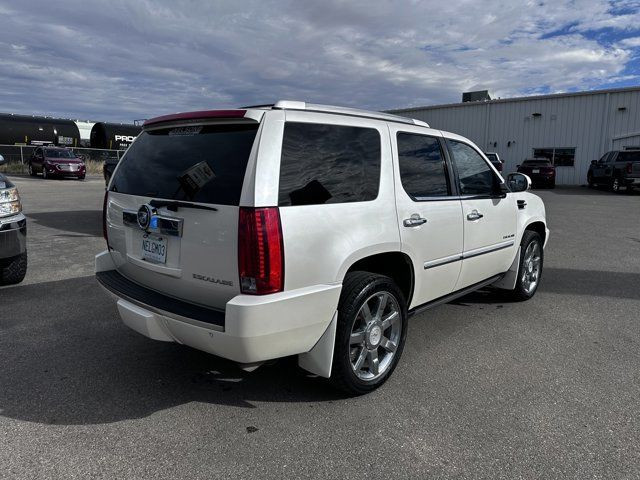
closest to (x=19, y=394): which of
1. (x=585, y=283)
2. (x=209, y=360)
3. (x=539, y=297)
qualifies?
(x=209, y=360)

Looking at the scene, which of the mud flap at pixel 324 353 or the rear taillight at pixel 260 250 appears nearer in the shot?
the rear taillight at pixel 260 250

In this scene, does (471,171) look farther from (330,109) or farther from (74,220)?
(74,220)

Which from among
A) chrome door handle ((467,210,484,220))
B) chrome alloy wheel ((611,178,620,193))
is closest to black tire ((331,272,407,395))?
chrome door handle ((467,210,484,220))

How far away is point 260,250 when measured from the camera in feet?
8.71

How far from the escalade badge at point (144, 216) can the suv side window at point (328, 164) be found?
996 mm

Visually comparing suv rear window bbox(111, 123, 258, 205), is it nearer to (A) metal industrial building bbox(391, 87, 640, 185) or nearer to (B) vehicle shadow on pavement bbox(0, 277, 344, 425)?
(B) vehicle shadow on pavement bbox(0, 277, 344, 425)

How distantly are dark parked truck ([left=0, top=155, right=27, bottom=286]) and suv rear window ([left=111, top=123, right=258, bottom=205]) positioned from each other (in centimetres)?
246

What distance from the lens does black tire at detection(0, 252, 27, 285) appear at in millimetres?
5609

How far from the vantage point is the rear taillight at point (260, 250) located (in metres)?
2.65

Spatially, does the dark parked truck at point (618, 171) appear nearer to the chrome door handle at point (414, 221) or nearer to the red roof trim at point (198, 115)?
the chrome door handle at point (414, 221)

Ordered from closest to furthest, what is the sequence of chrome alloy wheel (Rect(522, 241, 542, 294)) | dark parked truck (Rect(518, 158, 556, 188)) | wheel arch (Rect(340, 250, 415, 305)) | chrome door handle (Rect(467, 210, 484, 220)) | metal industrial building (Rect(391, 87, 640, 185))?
wheel arch (Rect(340, 250, 415, 305)) < chrome door handle (Rect(467, 210, 484, 220)) < chrome alloy wheel (Rect(522, 241, 542, 294)) < dark parked truck (Rect(518, 158, 556, 188)) < metal industrial building (Rect(391, 87, 640, 185))

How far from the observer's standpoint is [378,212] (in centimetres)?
331

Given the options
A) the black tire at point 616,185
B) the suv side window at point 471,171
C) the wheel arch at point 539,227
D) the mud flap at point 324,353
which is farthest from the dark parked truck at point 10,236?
the black tire at point 616,185

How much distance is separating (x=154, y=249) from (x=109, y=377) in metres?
1.10
